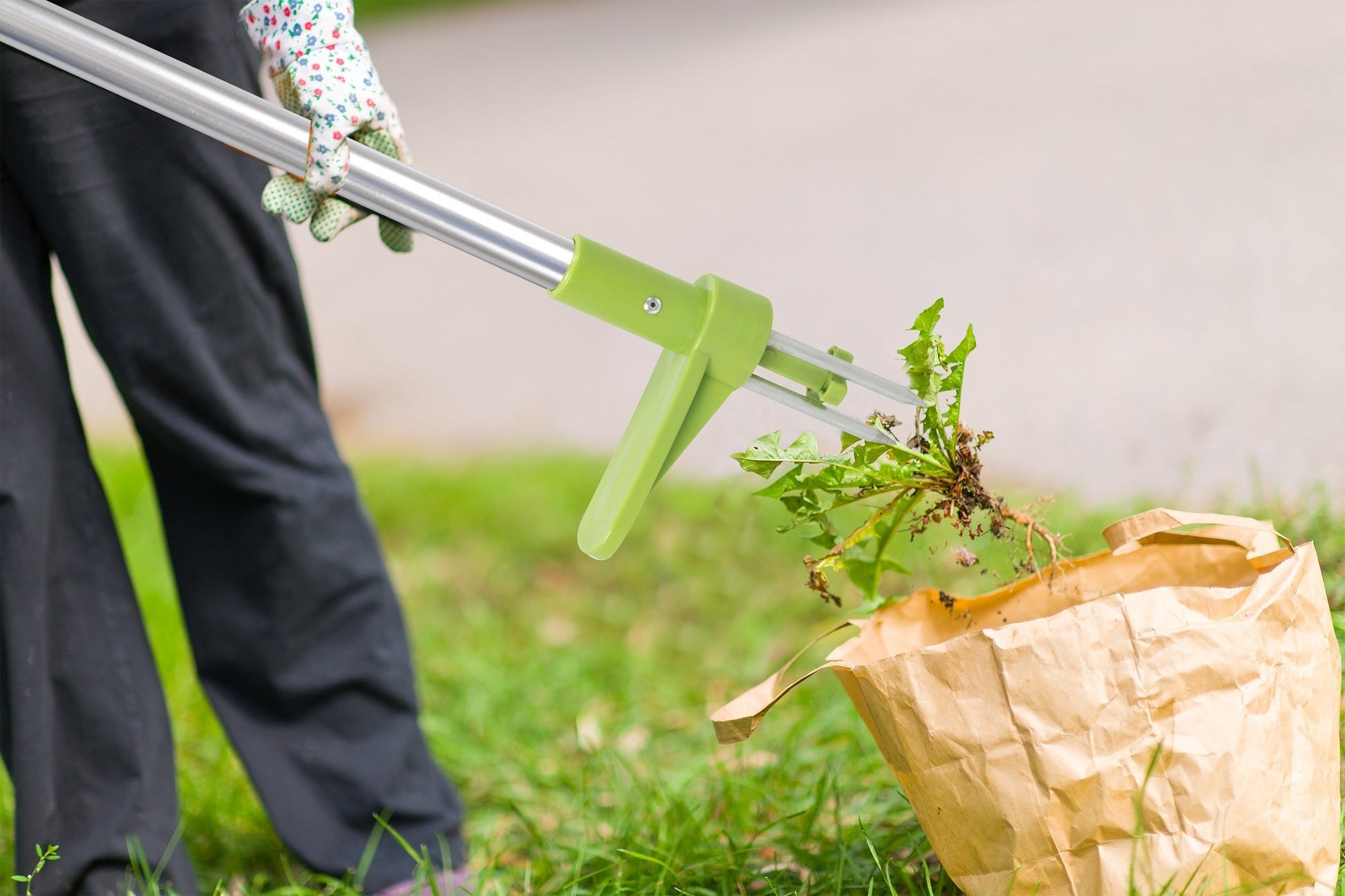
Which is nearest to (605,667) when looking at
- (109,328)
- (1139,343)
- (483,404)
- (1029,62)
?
(109,328)

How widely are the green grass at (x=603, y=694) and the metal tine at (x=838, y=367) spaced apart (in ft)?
0.55

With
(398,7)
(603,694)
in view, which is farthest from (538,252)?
(398,7)

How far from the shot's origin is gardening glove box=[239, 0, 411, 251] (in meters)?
0.95

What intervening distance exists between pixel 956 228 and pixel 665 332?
275 cm

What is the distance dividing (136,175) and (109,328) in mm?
165

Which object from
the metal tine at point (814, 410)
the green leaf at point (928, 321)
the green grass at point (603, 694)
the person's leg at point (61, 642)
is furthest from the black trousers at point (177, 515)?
the green leaf at point (928, 321)

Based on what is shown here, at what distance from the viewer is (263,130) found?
938mm

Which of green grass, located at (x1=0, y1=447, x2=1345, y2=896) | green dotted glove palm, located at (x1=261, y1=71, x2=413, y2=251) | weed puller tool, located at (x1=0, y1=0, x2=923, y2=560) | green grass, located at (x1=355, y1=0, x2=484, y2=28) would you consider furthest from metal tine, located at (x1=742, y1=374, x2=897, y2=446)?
green grass, located at (x1=355, y1=0, x2=484, y2=28)

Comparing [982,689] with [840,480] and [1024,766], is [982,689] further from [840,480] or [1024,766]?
[840,480]

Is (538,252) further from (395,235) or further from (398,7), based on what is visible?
(398,7)

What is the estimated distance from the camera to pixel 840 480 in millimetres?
979

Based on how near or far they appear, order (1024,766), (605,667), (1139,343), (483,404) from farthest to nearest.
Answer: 1. (483,404)
2. (1139,343)
3. (605,667)
4. (1024,766)

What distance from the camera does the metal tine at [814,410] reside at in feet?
3.16

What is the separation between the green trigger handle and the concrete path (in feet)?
0.45
